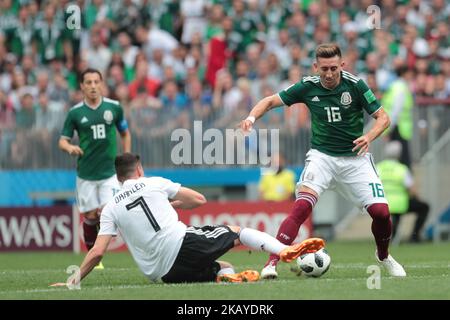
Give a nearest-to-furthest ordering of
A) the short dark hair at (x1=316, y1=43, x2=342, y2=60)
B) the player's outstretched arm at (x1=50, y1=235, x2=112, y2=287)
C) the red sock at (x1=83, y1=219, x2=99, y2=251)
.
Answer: the player's outstretched arm at (x1=50, y1=235, x2=112, y2=287) < the short dark hair at (x1=316, y1=43, x2=342, y2=60) < the red sock at (x1=83, y1=219, x2=99, y2=251)

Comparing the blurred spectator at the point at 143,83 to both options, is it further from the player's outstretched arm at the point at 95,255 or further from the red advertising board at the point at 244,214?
the player's outstretched arm at the point at 95,255

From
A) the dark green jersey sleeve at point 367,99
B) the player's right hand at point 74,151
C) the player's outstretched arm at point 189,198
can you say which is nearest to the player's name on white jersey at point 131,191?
the player's outstretched arm at point 189,198

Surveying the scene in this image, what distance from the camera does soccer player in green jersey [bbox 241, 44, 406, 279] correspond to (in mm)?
12656

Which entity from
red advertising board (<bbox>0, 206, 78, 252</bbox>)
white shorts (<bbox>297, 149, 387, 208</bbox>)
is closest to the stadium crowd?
red advertising board (<bbox>0, 206, 78, 252</bbox>)

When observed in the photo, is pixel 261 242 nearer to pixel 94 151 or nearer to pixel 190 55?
pixel 94 151

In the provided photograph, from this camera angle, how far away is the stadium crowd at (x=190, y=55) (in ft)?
75.5

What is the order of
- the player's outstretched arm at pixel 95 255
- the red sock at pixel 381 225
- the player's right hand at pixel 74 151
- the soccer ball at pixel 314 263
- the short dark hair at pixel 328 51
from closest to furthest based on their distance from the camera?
the player's outstretched arm at pixel 95 255, the soccer ball at pixel 314 263, the short dark hair at pixel 328 51, the red sock at pixel 381 225, the player's right hand at pixel 74 151

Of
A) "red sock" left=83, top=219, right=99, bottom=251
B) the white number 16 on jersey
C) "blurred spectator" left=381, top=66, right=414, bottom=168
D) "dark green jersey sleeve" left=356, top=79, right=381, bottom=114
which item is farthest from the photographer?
"blurred spectator" left=381, top=66, right=414, bottom=168

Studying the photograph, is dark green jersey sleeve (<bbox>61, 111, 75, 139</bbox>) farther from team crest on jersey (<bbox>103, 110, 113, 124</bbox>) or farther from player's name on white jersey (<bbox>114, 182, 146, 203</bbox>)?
player's name on white jersey (<bbox>114, 182, 146, 203</bbox>)

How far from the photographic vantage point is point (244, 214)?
21078mm

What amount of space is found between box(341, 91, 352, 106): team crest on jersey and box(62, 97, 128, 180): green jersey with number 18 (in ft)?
14.3

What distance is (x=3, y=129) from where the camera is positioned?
910 inches

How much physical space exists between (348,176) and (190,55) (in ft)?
41.9

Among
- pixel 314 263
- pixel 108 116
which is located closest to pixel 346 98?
pixel 314 263
